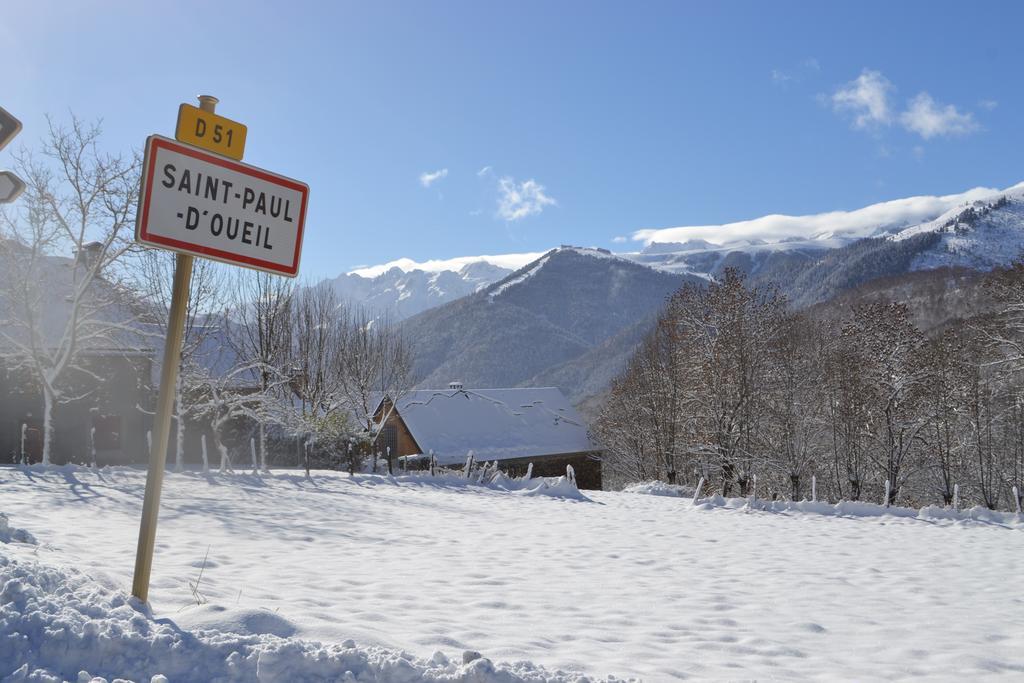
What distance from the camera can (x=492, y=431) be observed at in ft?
135

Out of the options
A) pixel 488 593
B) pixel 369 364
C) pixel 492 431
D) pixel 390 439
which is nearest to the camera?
pixel 488 593

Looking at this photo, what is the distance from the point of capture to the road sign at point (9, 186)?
411 cm

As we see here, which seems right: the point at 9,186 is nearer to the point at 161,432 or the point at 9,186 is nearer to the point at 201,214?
the point at 201,214

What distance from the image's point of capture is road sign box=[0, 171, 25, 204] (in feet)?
13.5

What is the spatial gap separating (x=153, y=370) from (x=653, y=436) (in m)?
27.5

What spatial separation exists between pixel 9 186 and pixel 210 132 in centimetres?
151

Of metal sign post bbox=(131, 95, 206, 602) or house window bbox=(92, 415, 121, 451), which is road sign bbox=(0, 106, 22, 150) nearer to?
metal sign post bbox=(131, 95, 206, 602)

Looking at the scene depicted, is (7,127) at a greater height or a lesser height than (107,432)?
greater

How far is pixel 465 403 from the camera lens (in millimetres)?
42906

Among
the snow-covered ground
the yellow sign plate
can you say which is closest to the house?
the snow-covered ground

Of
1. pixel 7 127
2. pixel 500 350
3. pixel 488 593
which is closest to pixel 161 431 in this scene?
pixel 7 127

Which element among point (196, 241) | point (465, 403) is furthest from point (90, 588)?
point (465, 403)

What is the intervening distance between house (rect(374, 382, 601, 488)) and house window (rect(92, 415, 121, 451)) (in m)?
12.5

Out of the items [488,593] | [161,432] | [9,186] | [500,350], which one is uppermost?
[500,350]
